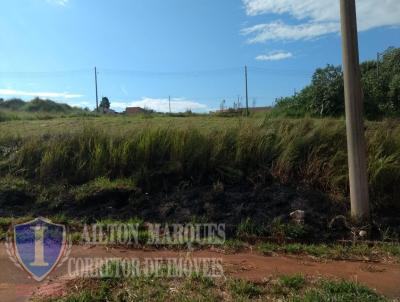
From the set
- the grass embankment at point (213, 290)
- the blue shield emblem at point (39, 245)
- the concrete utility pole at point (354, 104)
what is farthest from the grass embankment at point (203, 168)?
the grass embankment at point (213, 290)

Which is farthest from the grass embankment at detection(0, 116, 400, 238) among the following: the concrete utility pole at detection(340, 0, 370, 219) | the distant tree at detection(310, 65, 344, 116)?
the distant tree at detection(310, 65, 344, 116)

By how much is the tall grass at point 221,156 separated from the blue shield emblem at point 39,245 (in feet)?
6.07

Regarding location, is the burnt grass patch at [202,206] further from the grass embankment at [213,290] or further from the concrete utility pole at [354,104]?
the grass embankment at [213,290]

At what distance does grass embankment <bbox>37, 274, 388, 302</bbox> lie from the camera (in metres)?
4.07

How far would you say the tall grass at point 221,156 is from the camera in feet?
24.8

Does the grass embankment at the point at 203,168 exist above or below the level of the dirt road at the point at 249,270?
above

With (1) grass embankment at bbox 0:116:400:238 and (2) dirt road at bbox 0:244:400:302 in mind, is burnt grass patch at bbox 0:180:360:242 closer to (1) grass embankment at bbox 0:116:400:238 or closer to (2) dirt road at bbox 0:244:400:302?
(1) grass embankment at bbox 0:116:400:238

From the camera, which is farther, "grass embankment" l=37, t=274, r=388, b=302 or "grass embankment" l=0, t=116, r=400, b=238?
"grass embankment" l=0, t=116, r=400, b=238

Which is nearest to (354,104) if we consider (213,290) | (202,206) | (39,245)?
(202,206)

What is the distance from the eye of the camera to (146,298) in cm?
413

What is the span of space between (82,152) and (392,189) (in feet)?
18.6

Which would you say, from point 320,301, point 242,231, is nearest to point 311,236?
point 242,231

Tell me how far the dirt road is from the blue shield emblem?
14 cm

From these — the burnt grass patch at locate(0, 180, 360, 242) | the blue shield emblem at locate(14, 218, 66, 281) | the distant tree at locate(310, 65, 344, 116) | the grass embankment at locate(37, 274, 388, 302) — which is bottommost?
the grass embankment at locate(37, 274, 388, 302)
